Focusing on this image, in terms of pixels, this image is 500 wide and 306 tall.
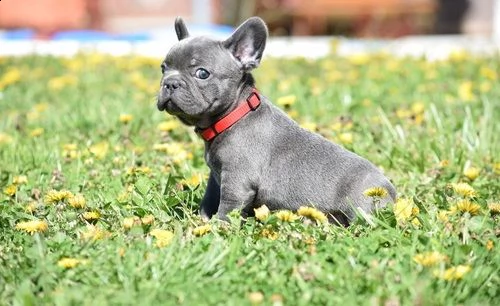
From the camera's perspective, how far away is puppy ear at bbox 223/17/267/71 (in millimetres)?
3609

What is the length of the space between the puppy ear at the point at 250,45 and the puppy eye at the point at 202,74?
17 centimetres

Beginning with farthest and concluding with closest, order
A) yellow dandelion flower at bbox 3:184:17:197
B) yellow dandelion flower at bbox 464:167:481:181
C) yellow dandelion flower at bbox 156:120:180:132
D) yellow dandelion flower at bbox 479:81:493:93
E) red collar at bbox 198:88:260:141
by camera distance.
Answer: yellow dandelion flower at bbox 479:81:493:93, yellow dandelion flower at bbox 156:120:180:132, yellow dandelion flower at bbox 464:167:481:181, yellow dandelion flower at bbox 3:184:17:197, red collar at bbox 198:88:260:141

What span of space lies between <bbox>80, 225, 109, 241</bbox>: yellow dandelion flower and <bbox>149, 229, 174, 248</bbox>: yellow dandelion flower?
0.18 metres

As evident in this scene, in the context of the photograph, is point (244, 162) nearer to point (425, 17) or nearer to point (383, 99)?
point (383, 99)

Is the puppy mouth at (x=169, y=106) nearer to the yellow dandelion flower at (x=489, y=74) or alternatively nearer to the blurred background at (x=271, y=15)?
the yellow dandelion flower at (x=489, y=74)

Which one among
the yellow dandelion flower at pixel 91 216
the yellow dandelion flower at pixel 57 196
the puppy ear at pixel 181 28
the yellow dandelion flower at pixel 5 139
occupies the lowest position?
the yellow dandelion flower at pixel 5 139

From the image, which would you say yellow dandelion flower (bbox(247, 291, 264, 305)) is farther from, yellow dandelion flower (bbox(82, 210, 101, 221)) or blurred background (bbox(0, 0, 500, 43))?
blurred background (bbox(0, 0, 500, 43))

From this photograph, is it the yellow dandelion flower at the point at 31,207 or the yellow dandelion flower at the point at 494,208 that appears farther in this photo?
the yellow dandelion flower at the point at 31,207

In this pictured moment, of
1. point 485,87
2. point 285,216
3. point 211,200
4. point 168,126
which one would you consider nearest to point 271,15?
point 485,87

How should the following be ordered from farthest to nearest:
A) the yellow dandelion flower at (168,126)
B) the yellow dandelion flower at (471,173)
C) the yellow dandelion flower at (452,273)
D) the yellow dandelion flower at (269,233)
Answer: the yellow dandelion flower at (168,126)
the yellow dandelion flower at (471,173)
the yellow dandelion flower at (269,233)
the yellow dandelion flower at (452,273)

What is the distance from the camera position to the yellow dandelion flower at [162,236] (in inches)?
119

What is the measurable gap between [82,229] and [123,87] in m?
3.94

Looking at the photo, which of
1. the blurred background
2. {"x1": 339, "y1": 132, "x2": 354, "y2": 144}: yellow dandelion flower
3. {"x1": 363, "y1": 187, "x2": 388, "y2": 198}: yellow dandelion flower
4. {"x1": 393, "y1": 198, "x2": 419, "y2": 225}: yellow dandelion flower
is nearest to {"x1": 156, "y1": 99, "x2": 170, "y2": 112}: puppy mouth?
{"x1": 363, "y1": 187, "x2": 388, "y2": 198}: yellow dandelion flower

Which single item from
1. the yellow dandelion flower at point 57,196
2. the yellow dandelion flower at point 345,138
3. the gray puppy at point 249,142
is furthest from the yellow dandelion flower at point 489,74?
the yellow dandelion flower at point 57,196
